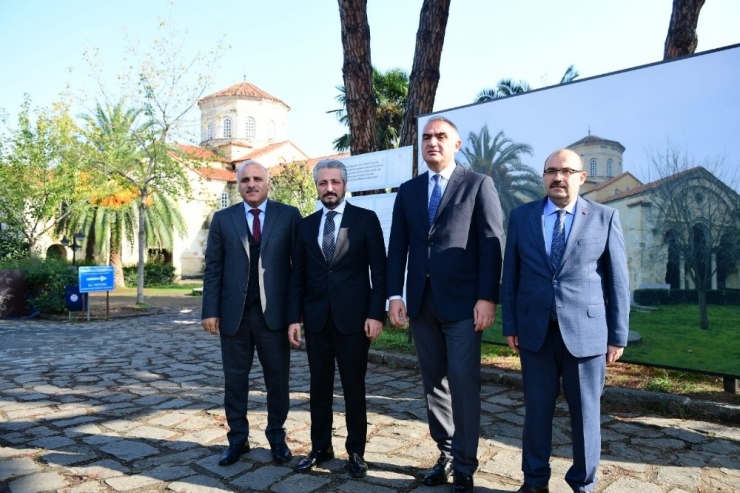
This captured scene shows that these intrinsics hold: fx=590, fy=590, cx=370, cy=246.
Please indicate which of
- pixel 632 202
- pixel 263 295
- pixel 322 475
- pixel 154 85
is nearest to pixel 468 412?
pixel 322 475

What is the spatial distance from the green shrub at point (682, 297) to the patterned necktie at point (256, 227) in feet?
12.3

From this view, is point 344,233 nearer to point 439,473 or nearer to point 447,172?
point 447,172

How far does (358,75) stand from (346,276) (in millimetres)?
6251

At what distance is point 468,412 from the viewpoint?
3570 millimetres

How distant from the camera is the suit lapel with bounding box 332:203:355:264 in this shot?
395 cm

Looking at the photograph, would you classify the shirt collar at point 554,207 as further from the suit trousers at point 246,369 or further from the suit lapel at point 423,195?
the suit trousers at point 246,369

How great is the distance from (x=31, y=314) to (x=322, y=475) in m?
14.8

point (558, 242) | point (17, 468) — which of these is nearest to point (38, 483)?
point (17, 468)

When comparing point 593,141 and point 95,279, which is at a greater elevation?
point 593,141

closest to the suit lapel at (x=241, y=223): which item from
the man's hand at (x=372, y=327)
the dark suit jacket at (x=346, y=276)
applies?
the dark suit jacket at (x=346, y=276)

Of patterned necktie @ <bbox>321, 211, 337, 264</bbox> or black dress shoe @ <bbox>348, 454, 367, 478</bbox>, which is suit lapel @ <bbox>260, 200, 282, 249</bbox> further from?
black dress shoe @ <bbox>348, 454, 367, 478</bbox>

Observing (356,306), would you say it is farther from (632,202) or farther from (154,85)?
(154,85)

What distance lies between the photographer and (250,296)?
421 centimetres

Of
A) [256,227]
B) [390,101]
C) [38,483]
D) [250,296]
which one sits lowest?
[38,483]
